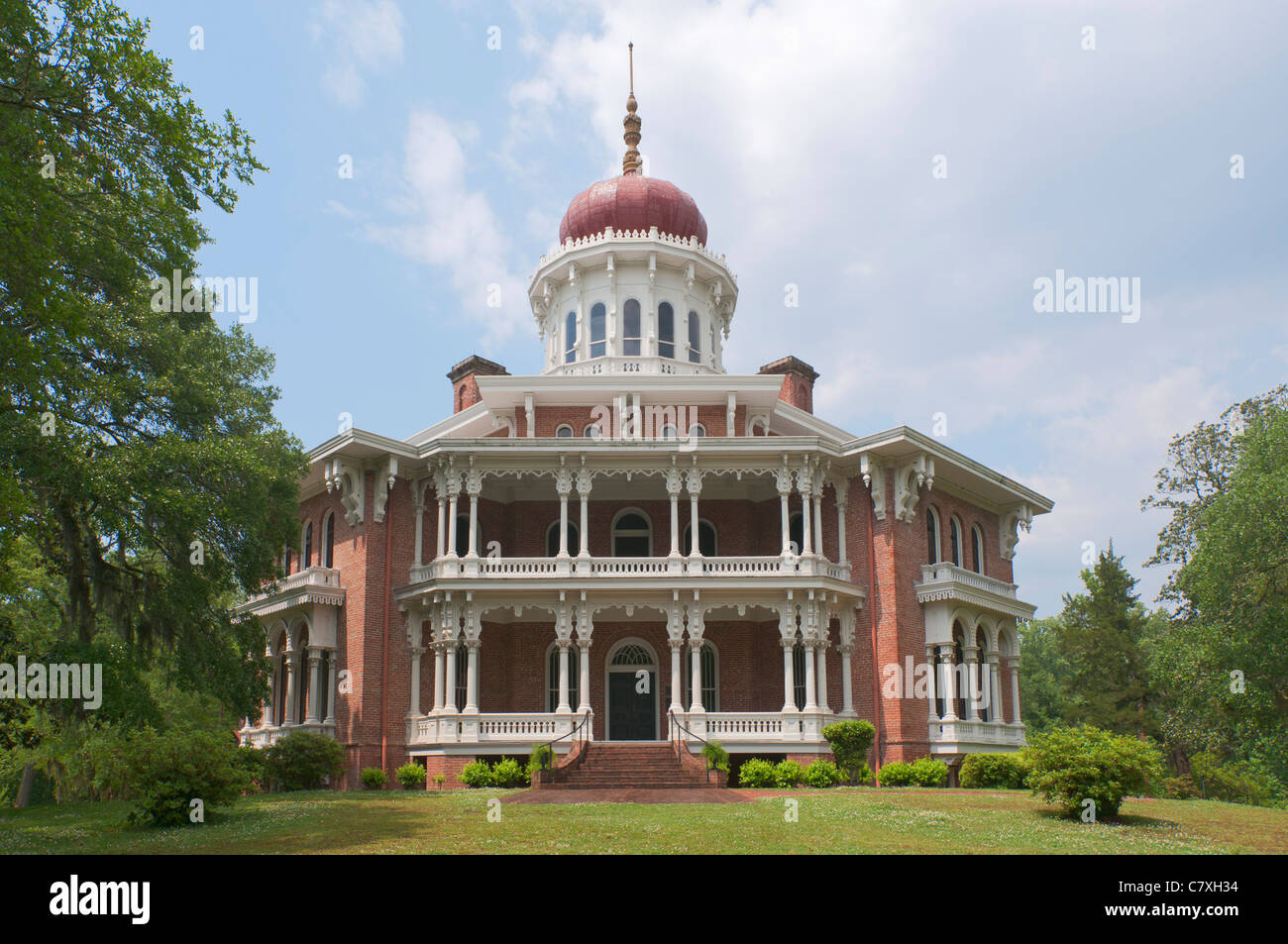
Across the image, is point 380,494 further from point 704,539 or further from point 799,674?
point 799,674

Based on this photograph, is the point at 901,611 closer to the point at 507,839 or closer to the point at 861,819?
the point at 861,819

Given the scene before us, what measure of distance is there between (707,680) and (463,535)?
8270mm

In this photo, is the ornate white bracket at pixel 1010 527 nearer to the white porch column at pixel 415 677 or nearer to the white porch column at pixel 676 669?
the white porch column at pixel 676 669

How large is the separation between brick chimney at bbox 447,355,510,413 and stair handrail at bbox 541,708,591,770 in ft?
44.2

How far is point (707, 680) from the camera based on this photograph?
30.9 meters

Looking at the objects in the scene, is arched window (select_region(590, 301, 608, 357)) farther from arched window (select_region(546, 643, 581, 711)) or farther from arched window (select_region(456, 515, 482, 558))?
arched window (select_region(546, 643, 581, 711))

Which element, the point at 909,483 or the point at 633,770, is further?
the point at 909,483

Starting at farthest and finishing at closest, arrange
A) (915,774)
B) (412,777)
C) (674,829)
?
(412,777) < (915,774) < (674,829)

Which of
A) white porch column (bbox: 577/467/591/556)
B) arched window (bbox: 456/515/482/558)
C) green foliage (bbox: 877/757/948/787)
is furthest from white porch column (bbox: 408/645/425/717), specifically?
green foliage (bbox: 877/757/948/787)

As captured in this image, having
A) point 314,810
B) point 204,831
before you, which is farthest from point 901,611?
point 204,831

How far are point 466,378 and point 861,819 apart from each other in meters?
23.8

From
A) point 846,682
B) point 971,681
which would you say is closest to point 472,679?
point 846,682

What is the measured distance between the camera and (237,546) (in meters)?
23.3

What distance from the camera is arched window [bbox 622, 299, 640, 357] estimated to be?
36.3m
